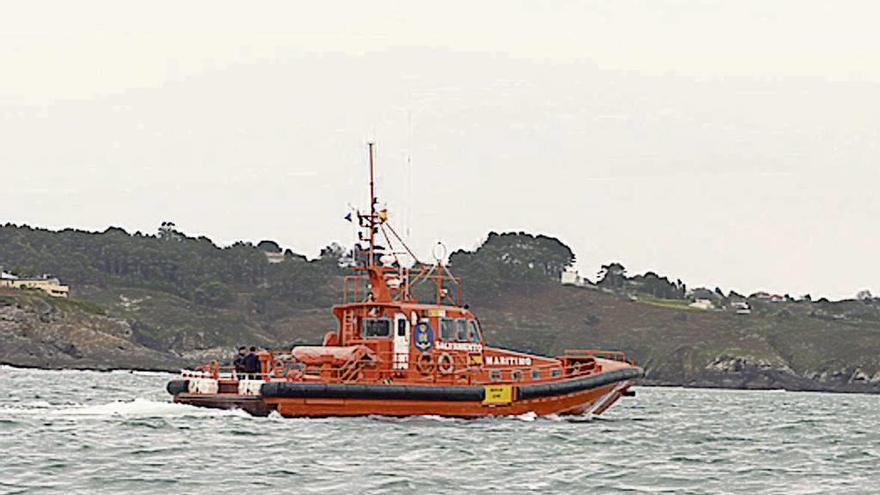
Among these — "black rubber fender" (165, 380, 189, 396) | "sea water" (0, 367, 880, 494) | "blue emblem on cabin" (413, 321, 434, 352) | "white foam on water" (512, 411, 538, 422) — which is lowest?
"sea water" (0, 367, 880, 494)

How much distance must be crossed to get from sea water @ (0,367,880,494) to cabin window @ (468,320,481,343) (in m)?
2.26

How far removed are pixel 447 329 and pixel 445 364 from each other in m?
1.06

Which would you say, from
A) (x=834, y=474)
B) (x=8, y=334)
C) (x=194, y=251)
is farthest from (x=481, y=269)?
(x=834, y=474)

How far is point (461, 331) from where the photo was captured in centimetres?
3556

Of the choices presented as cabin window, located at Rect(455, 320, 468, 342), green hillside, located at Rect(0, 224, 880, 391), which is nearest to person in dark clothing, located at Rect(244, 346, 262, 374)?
cabin window, located at Rect(455, 320, 468, 342)

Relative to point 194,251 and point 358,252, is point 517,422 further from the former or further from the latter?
point 194,251

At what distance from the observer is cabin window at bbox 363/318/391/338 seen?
34719 millimetres

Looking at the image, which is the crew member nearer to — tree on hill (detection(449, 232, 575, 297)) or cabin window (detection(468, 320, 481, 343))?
cabin window (detection(468, 320, 481, 343))

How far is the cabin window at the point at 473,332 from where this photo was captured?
35750 millimetres

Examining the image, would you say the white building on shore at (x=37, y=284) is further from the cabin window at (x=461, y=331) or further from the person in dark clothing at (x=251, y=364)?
the person in dark clothing at (x=251, y=364)

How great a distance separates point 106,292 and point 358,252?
10316cm

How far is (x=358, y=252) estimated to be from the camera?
122ft

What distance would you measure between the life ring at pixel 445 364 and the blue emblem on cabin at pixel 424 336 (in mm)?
394

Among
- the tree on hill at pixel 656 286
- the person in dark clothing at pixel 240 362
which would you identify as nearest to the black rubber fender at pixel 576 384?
the person in dark clothing at pixel 240 362
